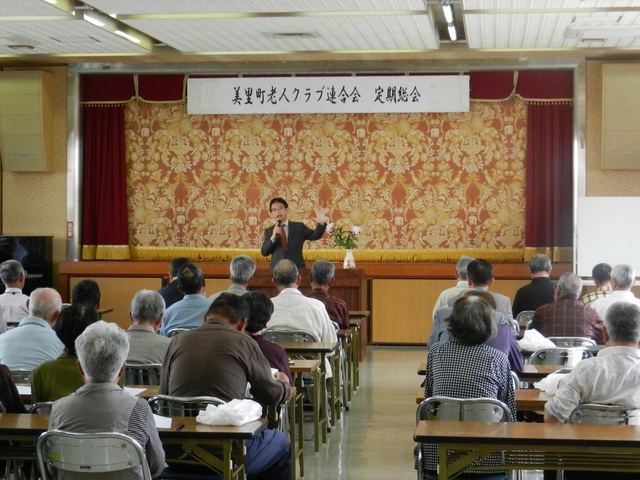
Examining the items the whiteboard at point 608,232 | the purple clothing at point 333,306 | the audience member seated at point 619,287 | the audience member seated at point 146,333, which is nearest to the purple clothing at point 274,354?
the audience member seated at point 146,333

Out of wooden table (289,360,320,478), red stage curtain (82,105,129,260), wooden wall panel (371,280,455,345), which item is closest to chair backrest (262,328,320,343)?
wooden table (289,360,320,478)

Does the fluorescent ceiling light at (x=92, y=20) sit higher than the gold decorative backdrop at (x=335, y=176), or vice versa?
the fluorescent ceiling light at (x=92, y=20)

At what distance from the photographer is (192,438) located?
380 centimetres

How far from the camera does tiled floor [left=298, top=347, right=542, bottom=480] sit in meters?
6.03

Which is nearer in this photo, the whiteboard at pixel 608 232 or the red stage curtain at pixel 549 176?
the whiteboard at pixel 608 232

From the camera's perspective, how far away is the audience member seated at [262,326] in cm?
505

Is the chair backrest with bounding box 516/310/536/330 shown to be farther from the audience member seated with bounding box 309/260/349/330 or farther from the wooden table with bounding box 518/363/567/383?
the wooden table with bounding box 518/363/567/383

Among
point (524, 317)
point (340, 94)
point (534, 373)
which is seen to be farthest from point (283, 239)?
point (534, 373)

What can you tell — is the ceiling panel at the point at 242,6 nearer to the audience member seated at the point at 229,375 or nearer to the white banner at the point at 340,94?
the white banner at the point at 340,94

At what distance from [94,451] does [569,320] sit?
4043mm

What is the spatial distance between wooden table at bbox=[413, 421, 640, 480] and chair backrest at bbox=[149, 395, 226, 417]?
92cm

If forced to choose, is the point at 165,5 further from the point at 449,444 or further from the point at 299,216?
the point at 449,444

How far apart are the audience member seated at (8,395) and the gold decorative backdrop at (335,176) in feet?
25.7

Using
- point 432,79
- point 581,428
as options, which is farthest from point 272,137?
point 581,428
